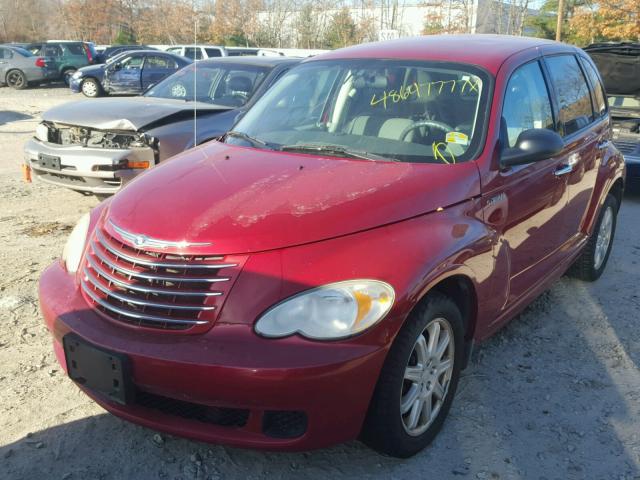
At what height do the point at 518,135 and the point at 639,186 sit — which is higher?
the point at 518,135

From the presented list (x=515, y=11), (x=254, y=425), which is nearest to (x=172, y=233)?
(x=254, y=425)

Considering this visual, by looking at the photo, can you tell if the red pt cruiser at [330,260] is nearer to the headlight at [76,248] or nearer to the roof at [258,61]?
the headlight at [76,248]

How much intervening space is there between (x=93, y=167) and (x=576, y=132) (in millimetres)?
4072

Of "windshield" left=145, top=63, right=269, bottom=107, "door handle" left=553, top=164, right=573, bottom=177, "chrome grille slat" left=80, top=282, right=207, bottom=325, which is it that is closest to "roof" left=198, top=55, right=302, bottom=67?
"windshield" left=145, top=63, right=269, bottom=107

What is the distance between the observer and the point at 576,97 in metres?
4.41

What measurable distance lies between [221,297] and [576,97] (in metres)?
3.19

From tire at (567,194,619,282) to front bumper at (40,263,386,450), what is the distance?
10.0ft

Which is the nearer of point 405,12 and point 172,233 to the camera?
point 172,233

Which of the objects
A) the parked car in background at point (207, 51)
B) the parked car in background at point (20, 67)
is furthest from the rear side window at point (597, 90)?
the parked car in background at point (20, 67)

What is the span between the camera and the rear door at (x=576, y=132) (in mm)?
4043

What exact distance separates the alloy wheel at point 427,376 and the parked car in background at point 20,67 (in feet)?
80.3

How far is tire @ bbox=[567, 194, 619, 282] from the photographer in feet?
15.8

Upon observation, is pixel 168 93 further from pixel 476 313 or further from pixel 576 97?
pixel 476 313

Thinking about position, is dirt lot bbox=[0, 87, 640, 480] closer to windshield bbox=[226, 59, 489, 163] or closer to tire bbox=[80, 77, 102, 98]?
windshield bbox=[226, 59, 489, 163]
